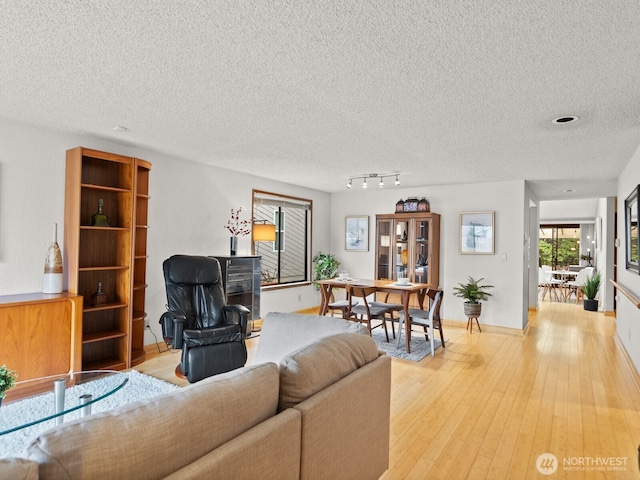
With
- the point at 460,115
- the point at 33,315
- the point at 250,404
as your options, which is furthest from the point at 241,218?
the point at 250,404

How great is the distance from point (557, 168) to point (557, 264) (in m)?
9.04

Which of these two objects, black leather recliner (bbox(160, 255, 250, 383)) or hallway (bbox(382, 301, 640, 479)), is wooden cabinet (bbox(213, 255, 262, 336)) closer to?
black leather recliner (bbox(160, 255, 250, 383))

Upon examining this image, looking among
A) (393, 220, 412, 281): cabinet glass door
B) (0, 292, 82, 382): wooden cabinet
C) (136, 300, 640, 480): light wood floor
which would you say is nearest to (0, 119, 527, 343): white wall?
(0, 292, 82, 382): wooden cabinet

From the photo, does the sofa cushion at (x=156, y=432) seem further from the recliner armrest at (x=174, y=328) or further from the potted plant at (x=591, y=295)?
the potted plant at (x=591, y=295)

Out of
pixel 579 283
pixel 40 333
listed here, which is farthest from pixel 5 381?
pixel 579 283

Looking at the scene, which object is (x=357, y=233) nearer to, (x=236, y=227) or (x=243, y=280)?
(x=236, y=227)

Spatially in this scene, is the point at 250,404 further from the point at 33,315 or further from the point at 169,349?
the point at 169,349

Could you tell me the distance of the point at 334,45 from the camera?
79.5 inches

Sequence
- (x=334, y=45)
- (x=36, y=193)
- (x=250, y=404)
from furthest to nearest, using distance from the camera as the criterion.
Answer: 1. (x=36, y=193)
2. (x=334, y=45)
3. (x=250, y=404)

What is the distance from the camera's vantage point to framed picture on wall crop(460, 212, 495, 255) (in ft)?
19.8

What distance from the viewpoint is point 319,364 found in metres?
1.52

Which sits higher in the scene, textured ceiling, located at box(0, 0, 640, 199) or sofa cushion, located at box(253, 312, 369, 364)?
textured ceiling, located at box(0, 0, 640, 199)

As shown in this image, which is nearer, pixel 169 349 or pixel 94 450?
pixel 94 450

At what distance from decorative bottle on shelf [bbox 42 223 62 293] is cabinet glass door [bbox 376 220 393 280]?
15.0ft
